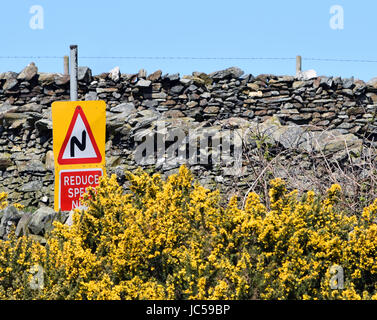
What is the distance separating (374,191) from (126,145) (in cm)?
551

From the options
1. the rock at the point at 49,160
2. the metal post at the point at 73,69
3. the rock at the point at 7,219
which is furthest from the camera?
the rock at the point at 49,160

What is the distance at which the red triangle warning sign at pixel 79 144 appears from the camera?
5.08 meters

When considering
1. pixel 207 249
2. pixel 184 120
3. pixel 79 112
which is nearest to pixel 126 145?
pixel 184 120

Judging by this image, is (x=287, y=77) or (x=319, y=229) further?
(x=287, y=77)

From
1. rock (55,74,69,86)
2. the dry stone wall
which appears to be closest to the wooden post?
the dry stone wall

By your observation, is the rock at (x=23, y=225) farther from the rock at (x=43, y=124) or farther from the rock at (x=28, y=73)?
the rock at (x=28, y=73)

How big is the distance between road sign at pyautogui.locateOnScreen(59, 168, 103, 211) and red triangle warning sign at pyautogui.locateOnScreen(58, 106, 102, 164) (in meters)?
0.10

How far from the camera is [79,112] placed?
5113 millimetres

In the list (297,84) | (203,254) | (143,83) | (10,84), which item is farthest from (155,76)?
(203,254)

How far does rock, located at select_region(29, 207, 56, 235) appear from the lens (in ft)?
18.2

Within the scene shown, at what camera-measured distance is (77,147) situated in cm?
511

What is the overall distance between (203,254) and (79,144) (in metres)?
1.97

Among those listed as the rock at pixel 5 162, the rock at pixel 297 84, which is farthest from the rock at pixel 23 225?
the rock at pixel 297 84
